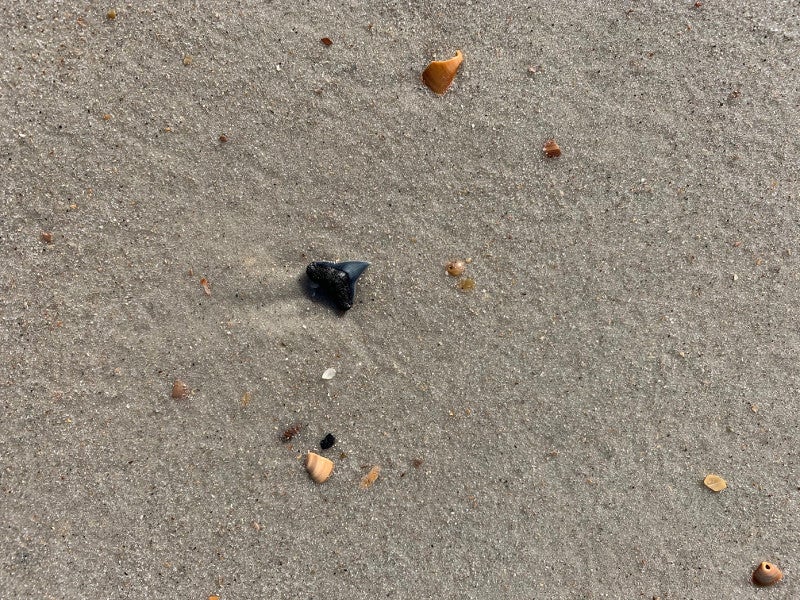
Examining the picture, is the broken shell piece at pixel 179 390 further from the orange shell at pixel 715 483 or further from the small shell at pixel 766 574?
the small shell at pixel 766 574

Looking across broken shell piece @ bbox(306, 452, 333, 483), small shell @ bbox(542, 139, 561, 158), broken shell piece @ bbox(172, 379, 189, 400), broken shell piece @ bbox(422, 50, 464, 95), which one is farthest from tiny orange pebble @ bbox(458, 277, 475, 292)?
A: broken shell piece @ bbox(172, 379, 189, 400)

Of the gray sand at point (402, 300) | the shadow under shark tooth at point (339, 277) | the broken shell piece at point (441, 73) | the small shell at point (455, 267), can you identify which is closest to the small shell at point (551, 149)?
the gray sand at point (402, 300)

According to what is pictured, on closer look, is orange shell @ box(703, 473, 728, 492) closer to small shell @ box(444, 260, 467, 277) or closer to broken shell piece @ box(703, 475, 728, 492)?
broken shell piece @ box(703, 475, 728, 492)

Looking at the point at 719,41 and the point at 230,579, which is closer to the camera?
the point at 230,579

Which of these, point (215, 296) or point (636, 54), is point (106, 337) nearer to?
point (215, 296)

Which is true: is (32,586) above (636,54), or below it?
below

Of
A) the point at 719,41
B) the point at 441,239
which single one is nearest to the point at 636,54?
the point at 719,41

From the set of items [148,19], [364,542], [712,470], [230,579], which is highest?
[148,19]
